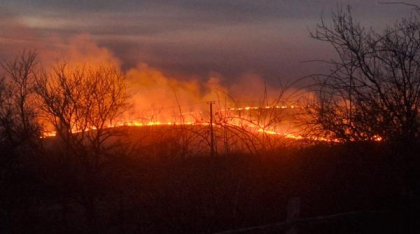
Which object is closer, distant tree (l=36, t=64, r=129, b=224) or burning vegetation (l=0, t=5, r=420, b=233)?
burning vegetation (l=0, t=5, r=420, b=233)

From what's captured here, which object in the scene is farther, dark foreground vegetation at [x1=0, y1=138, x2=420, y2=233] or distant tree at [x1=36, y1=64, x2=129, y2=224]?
distant tree at [x1=36, y1=64, x2=129, y2=224]

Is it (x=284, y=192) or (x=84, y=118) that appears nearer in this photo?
(x=284, y=192)

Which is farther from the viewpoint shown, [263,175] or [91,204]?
[91,204]

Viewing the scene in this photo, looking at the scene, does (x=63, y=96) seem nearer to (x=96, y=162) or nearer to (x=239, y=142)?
(x=96, y=162)

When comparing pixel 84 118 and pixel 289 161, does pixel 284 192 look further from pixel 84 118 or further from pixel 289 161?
pixel 84 118

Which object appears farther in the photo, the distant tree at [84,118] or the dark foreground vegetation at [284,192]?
the distant tree at [84,118]

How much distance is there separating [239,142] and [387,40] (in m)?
3.76

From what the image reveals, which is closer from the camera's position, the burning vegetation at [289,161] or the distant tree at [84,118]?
the burning vegetation at [289,161]

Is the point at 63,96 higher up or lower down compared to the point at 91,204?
higher up

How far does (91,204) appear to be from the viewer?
25.1 m

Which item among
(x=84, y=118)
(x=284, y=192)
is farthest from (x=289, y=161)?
(x=84, y=118)

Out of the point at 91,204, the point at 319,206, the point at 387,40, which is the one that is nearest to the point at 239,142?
the point at 319,206

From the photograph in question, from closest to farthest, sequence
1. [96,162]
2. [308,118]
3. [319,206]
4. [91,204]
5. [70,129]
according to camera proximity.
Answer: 1. [319,206]
2. [308,118]
3. [91,204]
4. [96,162]
5. [70,129]

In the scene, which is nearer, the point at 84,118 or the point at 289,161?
the point at 289,161
